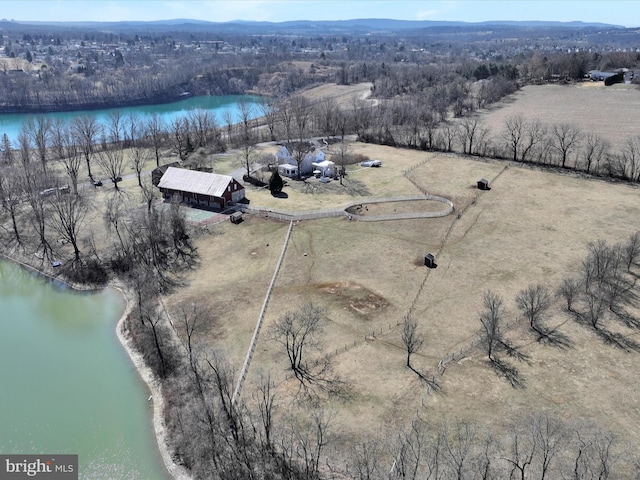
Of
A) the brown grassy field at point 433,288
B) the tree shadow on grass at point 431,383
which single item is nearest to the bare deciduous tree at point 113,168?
the brown grassy field at point 433,288

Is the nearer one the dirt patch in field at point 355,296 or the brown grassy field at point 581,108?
the dirt patch in field at point 355,296

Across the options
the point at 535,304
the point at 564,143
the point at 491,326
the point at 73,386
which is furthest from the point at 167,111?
the point at 491,326

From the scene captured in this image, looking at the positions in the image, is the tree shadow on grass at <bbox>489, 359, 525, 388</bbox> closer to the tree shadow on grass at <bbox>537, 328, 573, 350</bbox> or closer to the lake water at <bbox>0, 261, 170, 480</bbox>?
the tree shadow on grass at <bbox>537, 328, 573, 350</bbox>

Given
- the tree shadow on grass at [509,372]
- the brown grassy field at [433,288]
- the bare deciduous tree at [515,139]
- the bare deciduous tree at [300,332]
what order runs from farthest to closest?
the bare deciduous tree at [515,139] < the bare deciduous tree at [300,332] < the tree shadow on grass at [509,372] < the brown grassy field at [433,288]

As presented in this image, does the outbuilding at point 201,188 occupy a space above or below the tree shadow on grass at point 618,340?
above

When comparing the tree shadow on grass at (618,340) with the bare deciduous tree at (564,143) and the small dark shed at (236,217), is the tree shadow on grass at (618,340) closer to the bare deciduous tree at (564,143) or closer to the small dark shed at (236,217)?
the small dark shed at (236,217)

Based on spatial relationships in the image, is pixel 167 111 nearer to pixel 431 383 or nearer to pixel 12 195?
pixel 12 195

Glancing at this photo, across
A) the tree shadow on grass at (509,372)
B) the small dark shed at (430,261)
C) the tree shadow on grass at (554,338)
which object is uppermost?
the small dark shed at (430,261)

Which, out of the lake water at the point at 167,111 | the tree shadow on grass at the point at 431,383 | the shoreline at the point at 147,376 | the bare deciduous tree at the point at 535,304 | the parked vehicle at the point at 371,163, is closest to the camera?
the shoreline at the point at 147,376
